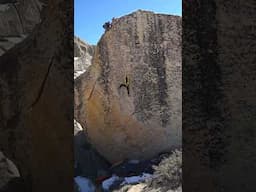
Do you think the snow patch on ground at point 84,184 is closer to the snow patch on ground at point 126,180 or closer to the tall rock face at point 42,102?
the snow patch on ground at point 126,180

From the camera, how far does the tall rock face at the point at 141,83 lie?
9.50 metres

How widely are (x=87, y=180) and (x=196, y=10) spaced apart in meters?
7.16

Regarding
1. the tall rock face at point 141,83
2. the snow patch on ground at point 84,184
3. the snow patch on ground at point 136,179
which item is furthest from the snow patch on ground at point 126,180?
the tall rock face at point 141,83

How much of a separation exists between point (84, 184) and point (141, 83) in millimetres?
2512

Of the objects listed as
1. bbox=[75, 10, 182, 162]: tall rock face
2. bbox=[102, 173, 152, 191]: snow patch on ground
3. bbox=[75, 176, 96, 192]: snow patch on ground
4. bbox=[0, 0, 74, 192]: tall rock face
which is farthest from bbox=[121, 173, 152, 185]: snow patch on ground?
bbox=[0, 0, 74, 192]: tall rock face

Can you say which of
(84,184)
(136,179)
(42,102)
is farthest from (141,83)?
(42,102)

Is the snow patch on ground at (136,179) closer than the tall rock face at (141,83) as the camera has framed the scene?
Yes

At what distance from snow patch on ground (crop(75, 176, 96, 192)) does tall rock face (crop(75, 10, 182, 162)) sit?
0.84 meters

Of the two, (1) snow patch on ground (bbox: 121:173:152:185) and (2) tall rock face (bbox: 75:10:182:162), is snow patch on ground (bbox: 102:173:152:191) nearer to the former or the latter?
(1) snow patch on ground (bbox: 121:173:152:185)

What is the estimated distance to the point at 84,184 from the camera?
9.36 meters

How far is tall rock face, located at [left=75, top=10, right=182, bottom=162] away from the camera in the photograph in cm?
950

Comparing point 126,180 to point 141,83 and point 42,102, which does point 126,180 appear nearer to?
point 141,83

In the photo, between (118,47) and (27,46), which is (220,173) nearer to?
(27,46)

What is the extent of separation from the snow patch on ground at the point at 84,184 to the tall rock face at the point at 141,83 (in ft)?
2.77
